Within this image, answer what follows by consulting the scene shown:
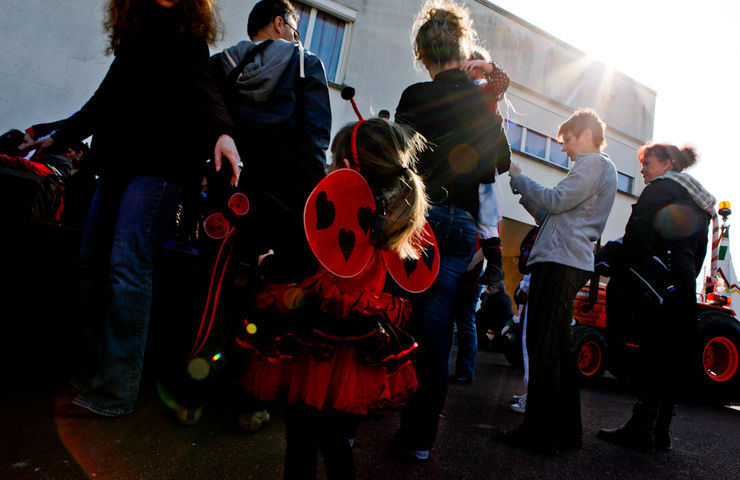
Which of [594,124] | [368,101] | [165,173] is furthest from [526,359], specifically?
[368,101]

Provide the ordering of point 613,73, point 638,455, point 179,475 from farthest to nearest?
point 613,73 → point 638,455 → point 179,475


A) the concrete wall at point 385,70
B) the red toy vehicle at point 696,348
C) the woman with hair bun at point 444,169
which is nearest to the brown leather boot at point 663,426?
the woman with hair bun at point 444,169

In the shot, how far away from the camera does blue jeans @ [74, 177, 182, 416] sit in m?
1.83

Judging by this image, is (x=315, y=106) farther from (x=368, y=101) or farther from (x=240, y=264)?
(x=368, y=101)

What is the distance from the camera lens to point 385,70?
28.3 feet

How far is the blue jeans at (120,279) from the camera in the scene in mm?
1829

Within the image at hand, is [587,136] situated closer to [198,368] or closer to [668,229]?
[668,229]

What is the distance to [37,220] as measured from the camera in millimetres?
2219

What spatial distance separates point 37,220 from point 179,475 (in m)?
1.47

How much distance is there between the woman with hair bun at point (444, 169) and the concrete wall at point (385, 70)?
205cm

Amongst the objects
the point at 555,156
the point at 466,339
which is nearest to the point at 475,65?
the point at 466,339

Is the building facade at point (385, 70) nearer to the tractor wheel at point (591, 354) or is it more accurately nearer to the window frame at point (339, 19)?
the window frame at point (339, 19)

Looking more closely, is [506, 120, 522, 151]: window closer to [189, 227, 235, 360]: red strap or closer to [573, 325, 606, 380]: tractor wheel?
[573, 325, 606, 380]: tractor wheel

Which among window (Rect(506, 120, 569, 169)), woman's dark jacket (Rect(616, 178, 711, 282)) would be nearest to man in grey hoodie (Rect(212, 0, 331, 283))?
woman's dark jacket (Rect(616, 178, 711, 282))
